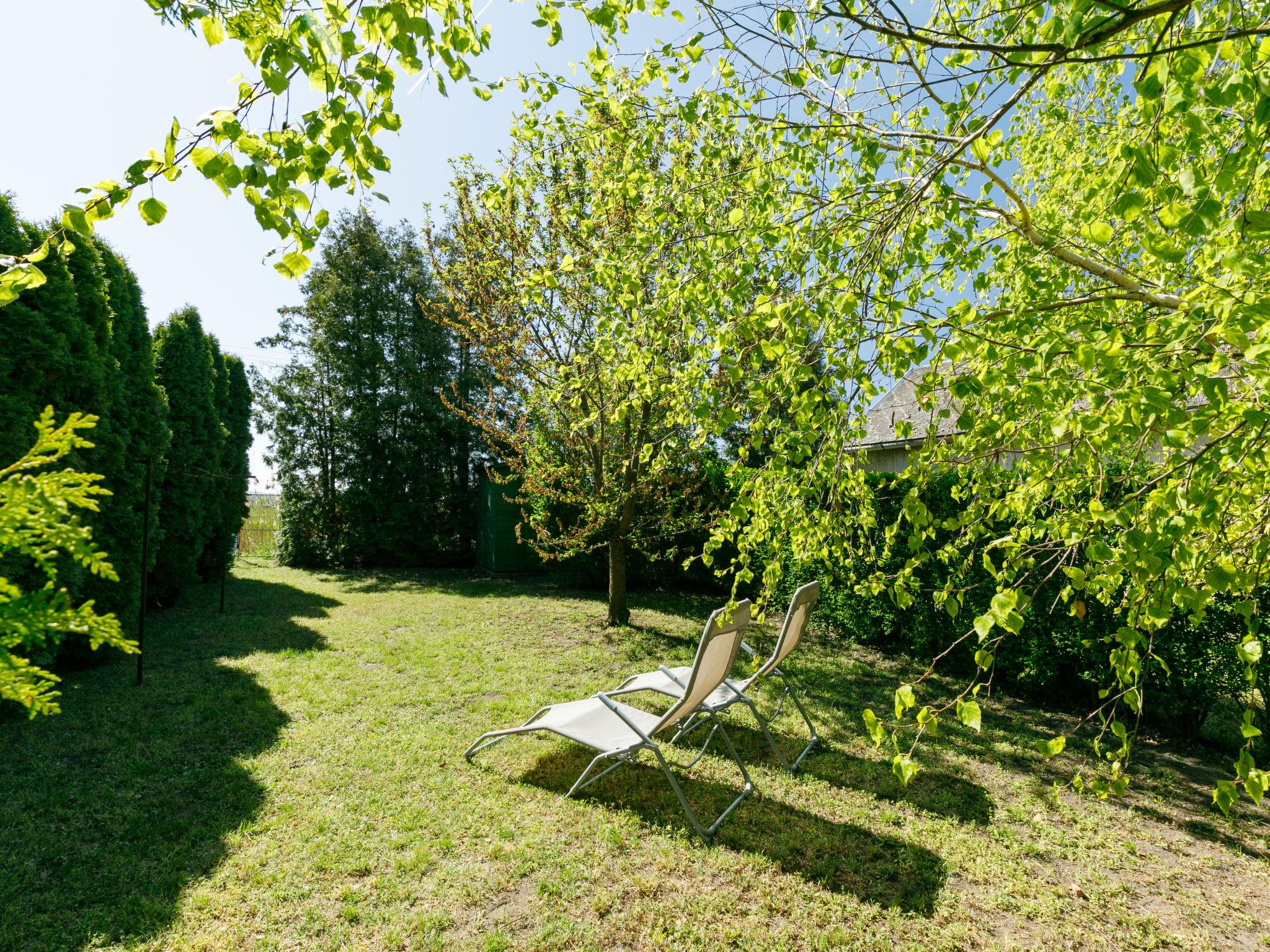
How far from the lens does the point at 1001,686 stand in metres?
6.22

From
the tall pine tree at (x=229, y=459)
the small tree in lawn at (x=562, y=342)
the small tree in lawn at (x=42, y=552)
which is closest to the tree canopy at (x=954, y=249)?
the small tree in lawn at (x=42, y=552)

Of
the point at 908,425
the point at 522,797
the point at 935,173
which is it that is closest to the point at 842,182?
the point at 935,173

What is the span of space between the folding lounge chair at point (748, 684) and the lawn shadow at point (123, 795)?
97.5 inches

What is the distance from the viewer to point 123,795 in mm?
3594

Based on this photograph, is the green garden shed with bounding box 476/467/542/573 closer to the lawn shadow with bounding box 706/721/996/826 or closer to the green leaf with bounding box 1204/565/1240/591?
the lawn shadow with bounding box 706/721/996/826


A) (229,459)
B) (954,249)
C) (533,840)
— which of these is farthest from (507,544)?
(954,249)

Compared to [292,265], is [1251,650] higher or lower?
lower

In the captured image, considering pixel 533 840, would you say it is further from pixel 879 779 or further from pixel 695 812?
pixel 879 779

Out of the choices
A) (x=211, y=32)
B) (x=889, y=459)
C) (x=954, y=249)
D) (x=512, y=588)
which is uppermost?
(x=889, y=459)

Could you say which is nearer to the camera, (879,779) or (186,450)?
(879,779)

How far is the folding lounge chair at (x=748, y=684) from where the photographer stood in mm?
4227

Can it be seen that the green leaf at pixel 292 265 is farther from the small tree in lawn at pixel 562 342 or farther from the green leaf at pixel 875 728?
the small tree in lawn at pixel 562 342

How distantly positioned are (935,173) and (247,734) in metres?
5.40

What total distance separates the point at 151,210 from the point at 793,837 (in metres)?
3.83
